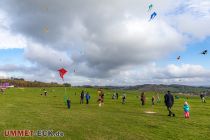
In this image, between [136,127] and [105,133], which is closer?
[105,133]

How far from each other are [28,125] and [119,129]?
714 cm

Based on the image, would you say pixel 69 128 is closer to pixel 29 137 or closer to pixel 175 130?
pixel 29 137

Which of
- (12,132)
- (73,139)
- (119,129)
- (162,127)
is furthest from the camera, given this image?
(162,127)

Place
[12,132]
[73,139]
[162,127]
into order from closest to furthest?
[73,139] < [12,132] < [162,127]

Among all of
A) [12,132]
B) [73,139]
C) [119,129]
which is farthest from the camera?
[119,129]

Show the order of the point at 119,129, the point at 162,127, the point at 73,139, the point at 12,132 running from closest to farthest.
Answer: the point at 73,139, the point at 12,132, the point at 119,129, the point at 162,127

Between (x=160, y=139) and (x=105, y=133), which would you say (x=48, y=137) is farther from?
(x=160, y=139)

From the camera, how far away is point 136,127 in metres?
22.0

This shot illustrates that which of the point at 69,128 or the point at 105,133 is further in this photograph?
the point at 69,128

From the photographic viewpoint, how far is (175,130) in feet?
69.5

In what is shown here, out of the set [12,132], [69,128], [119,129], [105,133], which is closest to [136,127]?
[119,129]

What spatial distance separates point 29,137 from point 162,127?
1042cm

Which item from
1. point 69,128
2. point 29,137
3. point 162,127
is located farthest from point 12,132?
point 162,127

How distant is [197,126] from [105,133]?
8.89 metres
